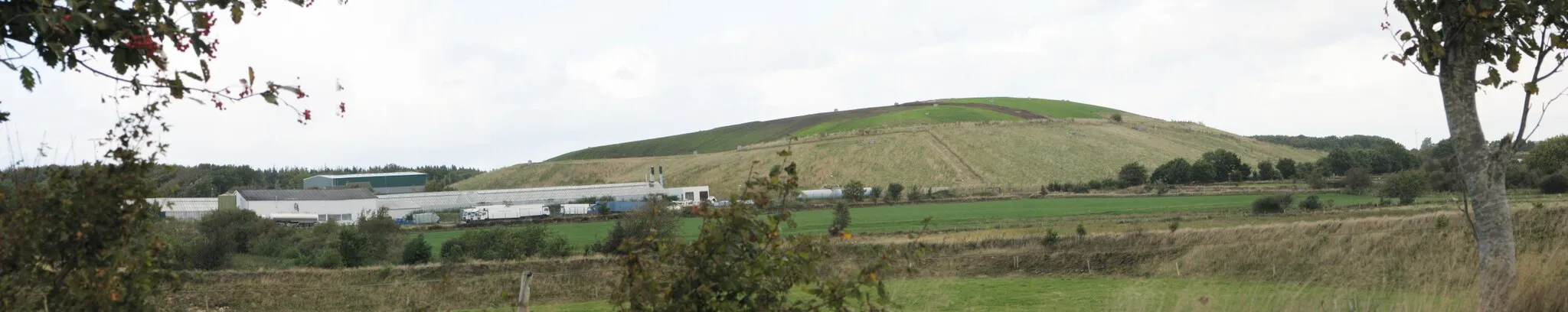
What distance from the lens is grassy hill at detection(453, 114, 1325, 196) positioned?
128125mm

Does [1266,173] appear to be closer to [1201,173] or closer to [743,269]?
[1201,173]

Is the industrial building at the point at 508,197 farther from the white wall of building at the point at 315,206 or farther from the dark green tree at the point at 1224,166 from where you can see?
the dark green tree at the point at 1224,166

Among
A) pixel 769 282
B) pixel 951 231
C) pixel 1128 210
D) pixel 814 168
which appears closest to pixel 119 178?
pixel 769 282

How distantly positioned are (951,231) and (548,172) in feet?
374

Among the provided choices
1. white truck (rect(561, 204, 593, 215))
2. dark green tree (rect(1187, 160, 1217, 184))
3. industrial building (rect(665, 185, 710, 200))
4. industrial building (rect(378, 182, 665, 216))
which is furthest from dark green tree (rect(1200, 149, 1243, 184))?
white truck (rect(561, 204, 593, 215))

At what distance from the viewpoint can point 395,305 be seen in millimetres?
34531

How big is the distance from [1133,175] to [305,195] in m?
80.4

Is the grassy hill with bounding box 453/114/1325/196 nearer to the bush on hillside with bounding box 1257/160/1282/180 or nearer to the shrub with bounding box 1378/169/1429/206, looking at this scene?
the bush on hillside with bounding box 1257/160/1282/180

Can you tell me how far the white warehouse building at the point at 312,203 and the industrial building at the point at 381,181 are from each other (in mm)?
34862

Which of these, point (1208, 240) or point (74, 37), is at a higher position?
point (74, 37)

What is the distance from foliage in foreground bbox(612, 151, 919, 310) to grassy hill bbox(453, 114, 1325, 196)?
107 m

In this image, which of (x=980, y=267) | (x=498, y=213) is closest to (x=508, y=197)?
(x=498, y=213)

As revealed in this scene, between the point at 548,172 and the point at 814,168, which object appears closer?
the point at 814,168

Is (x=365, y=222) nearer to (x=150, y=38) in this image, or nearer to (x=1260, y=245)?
(x=1260, y=245)
